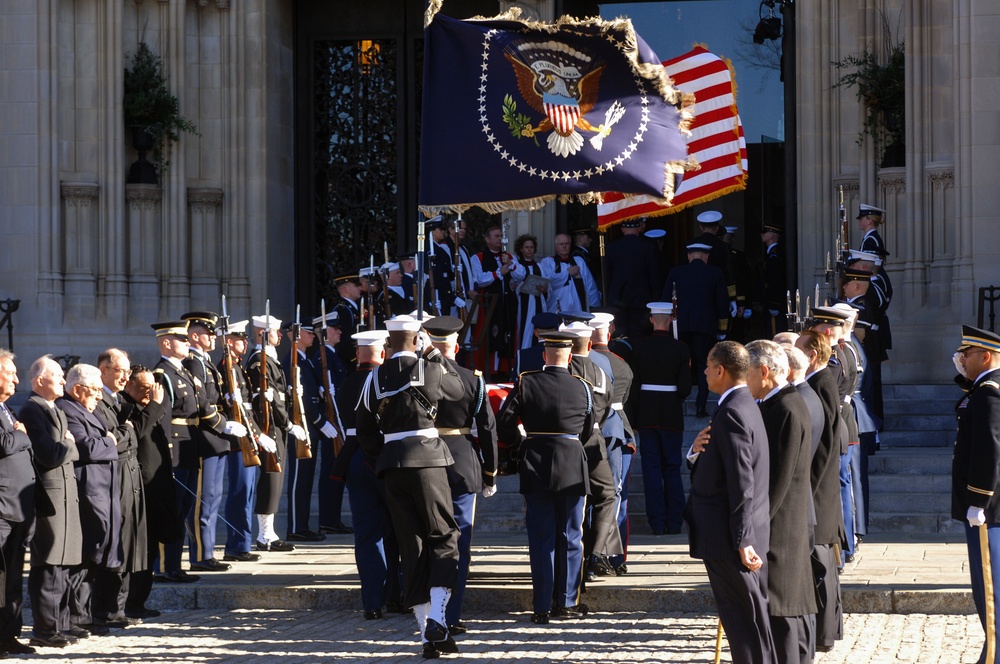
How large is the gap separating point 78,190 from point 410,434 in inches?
352

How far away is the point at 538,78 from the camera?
1045cm

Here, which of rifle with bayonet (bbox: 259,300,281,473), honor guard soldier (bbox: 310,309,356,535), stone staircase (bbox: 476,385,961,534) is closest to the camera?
rifle with bayonet (bbox: 259,300,281,473)

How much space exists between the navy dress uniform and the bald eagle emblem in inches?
142

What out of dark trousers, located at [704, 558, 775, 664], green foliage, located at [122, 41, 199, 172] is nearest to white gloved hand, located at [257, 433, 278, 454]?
dark trousers, located at [704, 558, 775, 664]

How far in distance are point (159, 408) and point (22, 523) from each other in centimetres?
166

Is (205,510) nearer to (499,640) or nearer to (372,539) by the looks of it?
(372,539)

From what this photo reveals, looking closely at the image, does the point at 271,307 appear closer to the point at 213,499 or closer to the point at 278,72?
the point at 278,72

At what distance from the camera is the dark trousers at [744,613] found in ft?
21.9

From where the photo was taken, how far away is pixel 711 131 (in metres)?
13.7

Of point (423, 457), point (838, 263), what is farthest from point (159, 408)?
point (838, 263)

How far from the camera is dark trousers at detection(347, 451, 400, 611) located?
9234 mm

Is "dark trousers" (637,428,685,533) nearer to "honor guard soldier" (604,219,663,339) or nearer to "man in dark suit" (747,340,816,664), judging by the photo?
"honor guard soldier" (604,219,663,339)

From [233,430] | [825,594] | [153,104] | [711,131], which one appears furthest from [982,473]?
[153,104]

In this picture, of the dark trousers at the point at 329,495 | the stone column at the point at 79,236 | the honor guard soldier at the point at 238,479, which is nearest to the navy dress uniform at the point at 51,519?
the honor guard soldier at the point at 238,479
